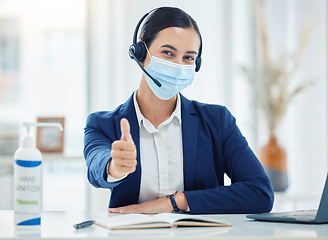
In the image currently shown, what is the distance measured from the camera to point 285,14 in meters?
3.10

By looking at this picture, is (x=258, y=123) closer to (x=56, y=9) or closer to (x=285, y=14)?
(x=285, y=14)

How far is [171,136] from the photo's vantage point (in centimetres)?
158

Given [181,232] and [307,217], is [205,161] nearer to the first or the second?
[307,217]

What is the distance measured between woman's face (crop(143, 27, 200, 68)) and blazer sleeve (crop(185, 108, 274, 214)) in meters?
0.28

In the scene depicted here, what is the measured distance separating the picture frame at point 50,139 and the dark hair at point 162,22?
1.58 m

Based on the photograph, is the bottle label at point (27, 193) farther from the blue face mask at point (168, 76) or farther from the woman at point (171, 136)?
the blue face mask at point (168, 76)

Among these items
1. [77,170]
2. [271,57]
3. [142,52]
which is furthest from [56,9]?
[142,52]

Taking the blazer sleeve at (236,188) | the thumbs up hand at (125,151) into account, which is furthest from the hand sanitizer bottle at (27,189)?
the blazer sleeve at (236,188)

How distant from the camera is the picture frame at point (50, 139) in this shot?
9.75ft

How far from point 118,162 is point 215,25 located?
7.60 ft

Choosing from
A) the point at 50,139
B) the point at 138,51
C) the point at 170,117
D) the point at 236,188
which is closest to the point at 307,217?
the point at 236,188

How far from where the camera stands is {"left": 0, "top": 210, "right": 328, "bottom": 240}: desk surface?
94cm

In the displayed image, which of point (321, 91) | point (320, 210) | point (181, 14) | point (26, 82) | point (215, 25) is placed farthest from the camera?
point (26, 82)

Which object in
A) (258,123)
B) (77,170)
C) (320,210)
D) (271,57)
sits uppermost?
(271,57)
